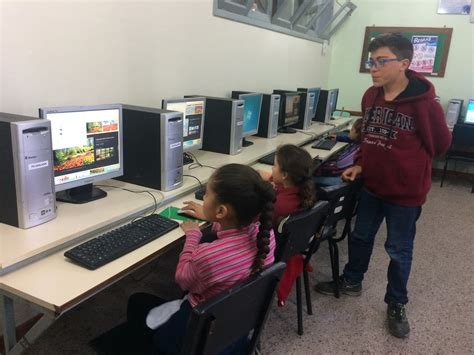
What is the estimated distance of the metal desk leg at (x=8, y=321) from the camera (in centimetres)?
121

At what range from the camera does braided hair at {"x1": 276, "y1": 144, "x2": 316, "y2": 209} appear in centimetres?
179

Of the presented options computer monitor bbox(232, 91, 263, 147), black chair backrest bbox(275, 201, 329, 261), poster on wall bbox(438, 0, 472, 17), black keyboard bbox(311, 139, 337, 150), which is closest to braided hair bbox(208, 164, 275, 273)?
black chair backrest bbox(275, 201, 329, 261)

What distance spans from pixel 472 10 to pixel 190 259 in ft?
17.5

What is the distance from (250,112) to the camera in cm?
308

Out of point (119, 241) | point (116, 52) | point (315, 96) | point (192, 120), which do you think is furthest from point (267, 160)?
point (315, 96)

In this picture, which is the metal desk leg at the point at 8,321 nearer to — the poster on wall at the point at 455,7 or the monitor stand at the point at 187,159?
the monitor stand at the point at 187,159

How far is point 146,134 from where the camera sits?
186cm

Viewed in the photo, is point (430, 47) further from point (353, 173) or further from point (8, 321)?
point (8, 321)

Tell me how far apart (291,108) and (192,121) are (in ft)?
5.23

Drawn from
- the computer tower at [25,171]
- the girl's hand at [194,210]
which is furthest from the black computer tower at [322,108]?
the computer tower at [25,171]

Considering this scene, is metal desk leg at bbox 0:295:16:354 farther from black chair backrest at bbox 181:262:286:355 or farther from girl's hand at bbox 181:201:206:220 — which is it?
girl's hand at bbox 181:201:206:220

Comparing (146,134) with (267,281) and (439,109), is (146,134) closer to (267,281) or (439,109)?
(267,281)

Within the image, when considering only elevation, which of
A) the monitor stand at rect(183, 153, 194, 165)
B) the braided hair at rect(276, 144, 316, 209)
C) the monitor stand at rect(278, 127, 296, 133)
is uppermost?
the braided hair at rect(276, 144, 316, 209)

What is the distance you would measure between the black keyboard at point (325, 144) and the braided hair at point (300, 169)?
1.59 m
